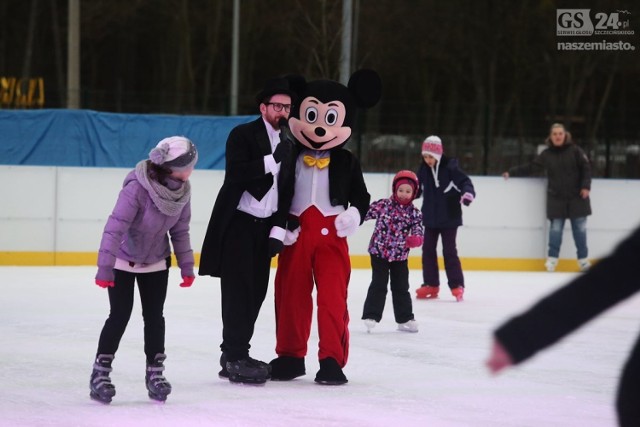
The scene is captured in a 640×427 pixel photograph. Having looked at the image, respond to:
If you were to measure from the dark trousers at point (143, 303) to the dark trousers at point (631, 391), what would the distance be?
3.20 m

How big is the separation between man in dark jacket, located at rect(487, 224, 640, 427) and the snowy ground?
158cm

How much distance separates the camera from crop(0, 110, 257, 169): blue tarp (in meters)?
13.4

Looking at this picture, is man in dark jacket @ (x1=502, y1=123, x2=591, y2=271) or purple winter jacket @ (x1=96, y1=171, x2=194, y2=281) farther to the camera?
man in dark jacket @ (x1=502, y1=123, x2=591, y2=271)

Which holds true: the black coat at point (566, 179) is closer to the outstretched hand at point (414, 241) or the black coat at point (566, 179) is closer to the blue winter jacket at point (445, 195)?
the blue winter jacket at point (445, 195)

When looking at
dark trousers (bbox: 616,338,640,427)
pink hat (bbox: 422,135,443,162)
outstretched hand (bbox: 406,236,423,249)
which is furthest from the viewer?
pink hat (bbox: 422,135,443,162)

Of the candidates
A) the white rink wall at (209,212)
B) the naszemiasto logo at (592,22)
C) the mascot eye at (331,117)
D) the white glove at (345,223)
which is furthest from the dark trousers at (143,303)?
the naszemiasto logo at (592,22)

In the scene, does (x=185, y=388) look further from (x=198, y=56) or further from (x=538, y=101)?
(x=198, y=56)

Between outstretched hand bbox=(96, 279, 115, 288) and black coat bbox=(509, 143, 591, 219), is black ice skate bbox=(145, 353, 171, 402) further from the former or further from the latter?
black coat bbox=(509, 143, 591, 219)

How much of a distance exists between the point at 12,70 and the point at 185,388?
37845 mm

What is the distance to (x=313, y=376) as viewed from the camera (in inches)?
249

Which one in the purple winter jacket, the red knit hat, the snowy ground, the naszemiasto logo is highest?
the naszemiasto logo

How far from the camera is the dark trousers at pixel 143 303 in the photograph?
17.4ft

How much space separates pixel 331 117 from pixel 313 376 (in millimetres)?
1276

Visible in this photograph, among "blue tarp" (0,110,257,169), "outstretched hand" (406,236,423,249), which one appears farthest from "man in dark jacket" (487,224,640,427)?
"blue tarp" (0,110,257,169)
